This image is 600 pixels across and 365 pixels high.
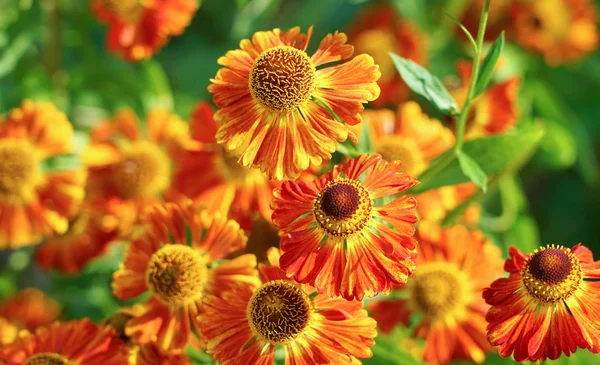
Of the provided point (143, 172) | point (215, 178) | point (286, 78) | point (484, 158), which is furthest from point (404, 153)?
point (143, 172)

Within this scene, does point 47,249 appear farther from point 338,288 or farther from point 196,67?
point 338,288

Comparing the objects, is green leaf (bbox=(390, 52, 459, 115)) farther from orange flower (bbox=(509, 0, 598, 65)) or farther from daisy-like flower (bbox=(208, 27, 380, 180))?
orange flower (bbox=(509, 0, 598, 65))

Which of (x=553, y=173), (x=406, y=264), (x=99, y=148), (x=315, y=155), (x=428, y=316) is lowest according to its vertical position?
(x=553, y=173)

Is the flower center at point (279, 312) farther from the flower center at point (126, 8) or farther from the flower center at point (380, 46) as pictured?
the flower center at point (380, 46)

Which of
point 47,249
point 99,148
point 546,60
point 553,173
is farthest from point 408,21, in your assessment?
point 47,249

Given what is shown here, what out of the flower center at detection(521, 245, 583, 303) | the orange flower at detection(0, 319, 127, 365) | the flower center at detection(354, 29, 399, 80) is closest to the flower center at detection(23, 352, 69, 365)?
A: the orange flower at detection(0, 319, 127, 365)

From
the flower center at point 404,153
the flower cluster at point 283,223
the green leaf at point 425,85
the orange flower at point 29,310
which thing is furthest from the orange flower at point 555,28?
the orange flower at point 29,310
